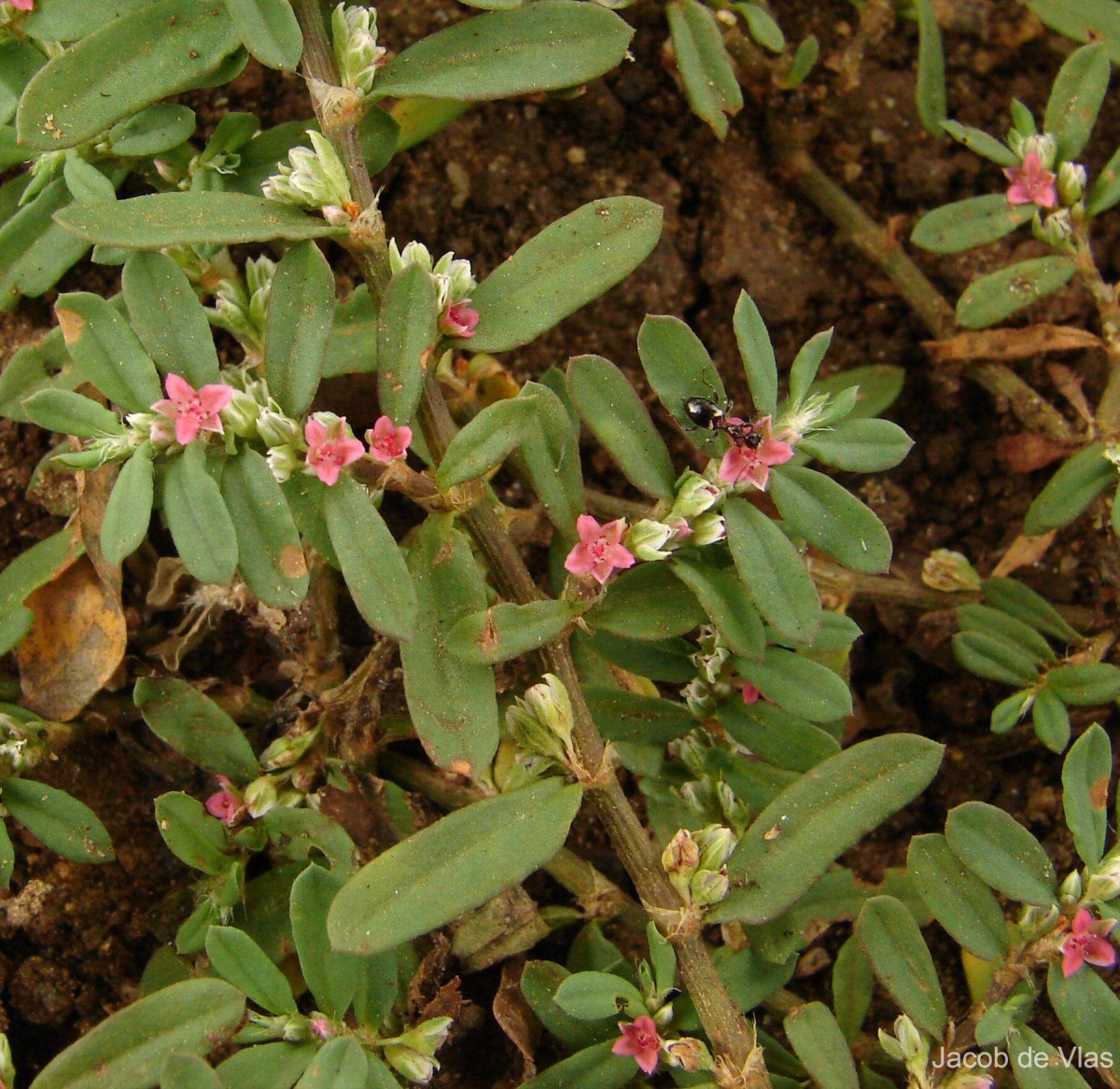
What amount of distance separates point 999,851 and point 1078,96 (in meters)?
2.06

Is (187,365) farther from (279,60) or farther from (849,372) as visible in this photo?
(849,372)

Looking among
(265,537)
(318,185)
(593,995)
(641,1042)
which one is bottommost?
(641,1042)

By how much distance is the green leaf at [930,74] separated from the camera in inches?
130

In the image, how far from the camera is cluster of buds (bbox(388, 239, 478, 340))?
2268 millimetres

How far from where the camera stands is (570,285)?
2.36 m

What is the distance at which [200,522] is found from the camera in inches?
83.4

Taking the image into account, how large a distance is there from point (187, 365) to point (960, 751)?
243cm

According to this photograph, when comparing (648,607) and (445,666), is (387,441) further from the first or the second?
(648,607)

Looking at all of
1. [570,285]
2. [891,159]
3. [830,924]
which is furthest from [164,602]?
[891,159]

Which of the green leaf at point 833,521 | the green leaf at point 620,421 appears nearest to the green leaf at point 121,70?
the green leaf at point 620,421

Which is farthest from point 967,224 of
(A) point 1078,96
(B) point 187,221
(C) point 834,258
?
(B) point 187,221

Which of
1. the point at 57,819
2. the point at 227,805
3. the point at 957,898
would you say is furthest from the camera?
the point at 227,805

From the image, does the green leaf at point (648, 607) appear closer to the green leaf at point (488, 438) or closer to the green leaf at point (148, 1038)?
the green leaf at point (488, 438)

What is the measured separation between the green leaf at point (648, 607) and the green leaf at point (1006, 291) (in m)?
1.31
